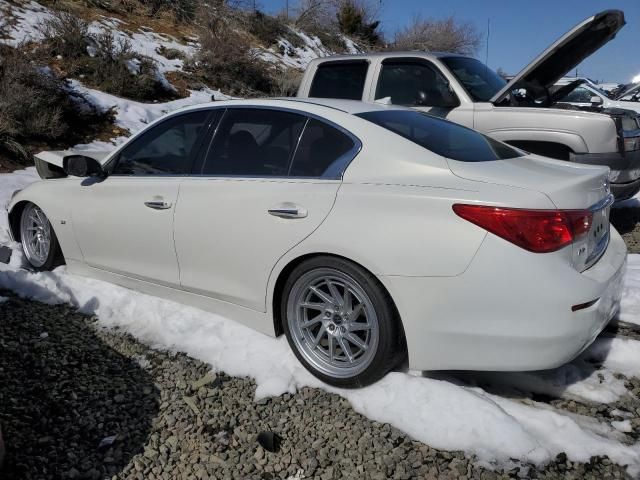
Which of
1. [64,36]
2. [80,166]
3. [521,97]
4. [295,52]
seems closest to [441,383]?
[80,166]

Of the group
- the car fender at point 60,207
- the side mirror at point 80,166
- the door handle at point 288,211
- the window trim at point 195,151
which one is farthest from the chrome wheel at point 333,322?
the car fender at point 60,207

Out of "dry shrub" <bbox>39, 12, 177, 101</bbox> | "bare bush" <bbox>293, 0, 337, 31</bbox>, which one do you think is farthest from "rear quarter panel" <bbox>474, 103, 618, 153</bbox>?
"bare bush" <bbox>293, 0, 337, 31</bbox>

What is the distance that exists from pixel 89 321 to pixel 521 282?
285cm

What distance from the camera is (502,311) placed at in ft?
8.11

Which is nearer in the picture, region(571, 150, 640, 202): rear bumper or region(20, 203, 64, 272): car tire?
region(20, 203, 64, 272): car tire

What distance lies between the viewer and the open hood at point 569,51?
4.95 m

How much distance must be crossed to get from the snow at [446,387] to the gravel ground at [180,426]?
6cm

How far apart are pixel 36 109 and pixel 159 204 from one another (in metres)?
6.08

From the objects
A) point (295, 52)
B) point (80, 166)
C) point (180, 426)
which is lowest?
point (180, 426)

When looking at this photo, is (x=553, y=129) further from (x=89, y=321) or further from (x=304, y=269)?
(x=89, y=321)

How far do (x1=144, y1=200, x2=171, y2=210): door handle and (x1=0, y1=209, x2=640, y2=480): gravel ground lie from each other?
897 millimetres

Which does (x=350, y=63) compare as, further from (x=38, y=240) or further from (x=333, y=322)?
(x=333, y=322)

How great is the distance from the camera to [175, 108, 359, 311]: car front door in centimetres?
300

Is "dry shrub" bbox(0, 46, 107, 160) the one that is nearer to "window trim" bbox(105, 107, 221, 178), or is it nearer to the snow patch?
"window trim" bbox(105, 107, 221, 178)
